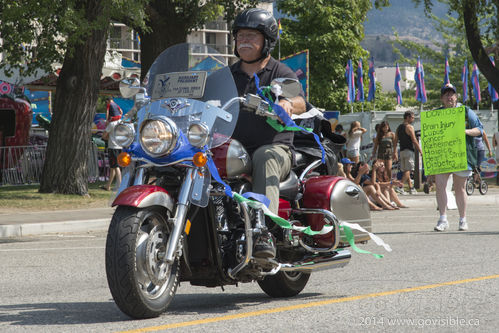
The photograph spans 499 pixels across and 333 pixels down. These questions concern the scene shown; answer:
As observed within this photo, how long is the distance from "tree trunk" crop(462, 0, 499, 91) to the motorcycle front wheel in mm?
22037

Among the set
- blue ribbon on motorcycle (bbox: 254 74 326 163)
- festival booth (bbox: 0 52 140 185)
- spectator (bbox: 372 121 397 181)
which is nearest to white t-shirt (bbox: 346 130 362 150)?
spectator (bbox: 372 121 397 181)

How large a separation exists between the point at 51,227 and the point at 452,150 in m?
5.99

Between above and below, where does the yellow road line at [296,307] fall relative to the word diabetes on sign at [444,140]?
below

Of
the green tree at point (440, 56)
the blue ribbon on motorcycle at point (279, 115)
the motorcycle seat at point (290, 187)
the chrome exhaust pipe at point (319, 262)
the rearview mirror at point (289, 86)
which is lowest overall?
the chrome exhaust pipe at point (319, 262)

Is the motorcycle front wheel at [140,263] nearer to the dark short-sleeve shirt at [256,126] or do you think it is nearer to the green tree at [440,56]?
the dark short-sleeve shirt at [256,126]

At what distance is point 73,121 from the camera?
18141mm

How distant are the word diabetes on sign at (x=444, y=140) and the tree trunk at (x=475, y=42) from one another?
13.5 meters

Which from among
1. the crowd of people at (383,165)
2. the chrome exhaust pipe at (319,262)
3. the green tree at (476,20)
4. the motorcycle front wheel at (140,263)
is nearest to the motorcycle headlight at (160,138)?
the motorcycle front wheel at (140,263)

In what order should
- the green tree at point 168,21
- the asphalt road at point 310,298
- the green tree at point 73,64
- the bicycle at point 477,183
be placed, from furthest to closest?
the bicycle at point 477,183
the green tree at point 168,21
the green tree at point 73,64
the asphalt road at point 310,298

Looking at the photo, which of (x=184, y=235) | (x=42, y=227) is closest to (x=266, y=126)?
(x=184, y=235)

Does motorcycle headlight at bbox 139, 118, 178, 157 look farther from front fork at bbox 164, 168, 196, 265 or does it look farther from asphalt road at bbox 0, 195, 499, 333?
asphalt road at bbox 0, 195, 499, 333

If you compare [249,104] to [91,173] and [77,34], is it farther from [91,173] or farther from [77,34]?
[91,173]

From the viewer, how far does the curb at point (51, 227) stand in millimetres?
12594

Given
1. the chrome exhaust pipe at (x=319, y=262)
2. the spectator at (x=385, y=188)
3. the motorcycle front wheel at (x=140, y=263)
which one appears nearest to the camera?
the motorcycle front wheel at (x=140, y=263)
